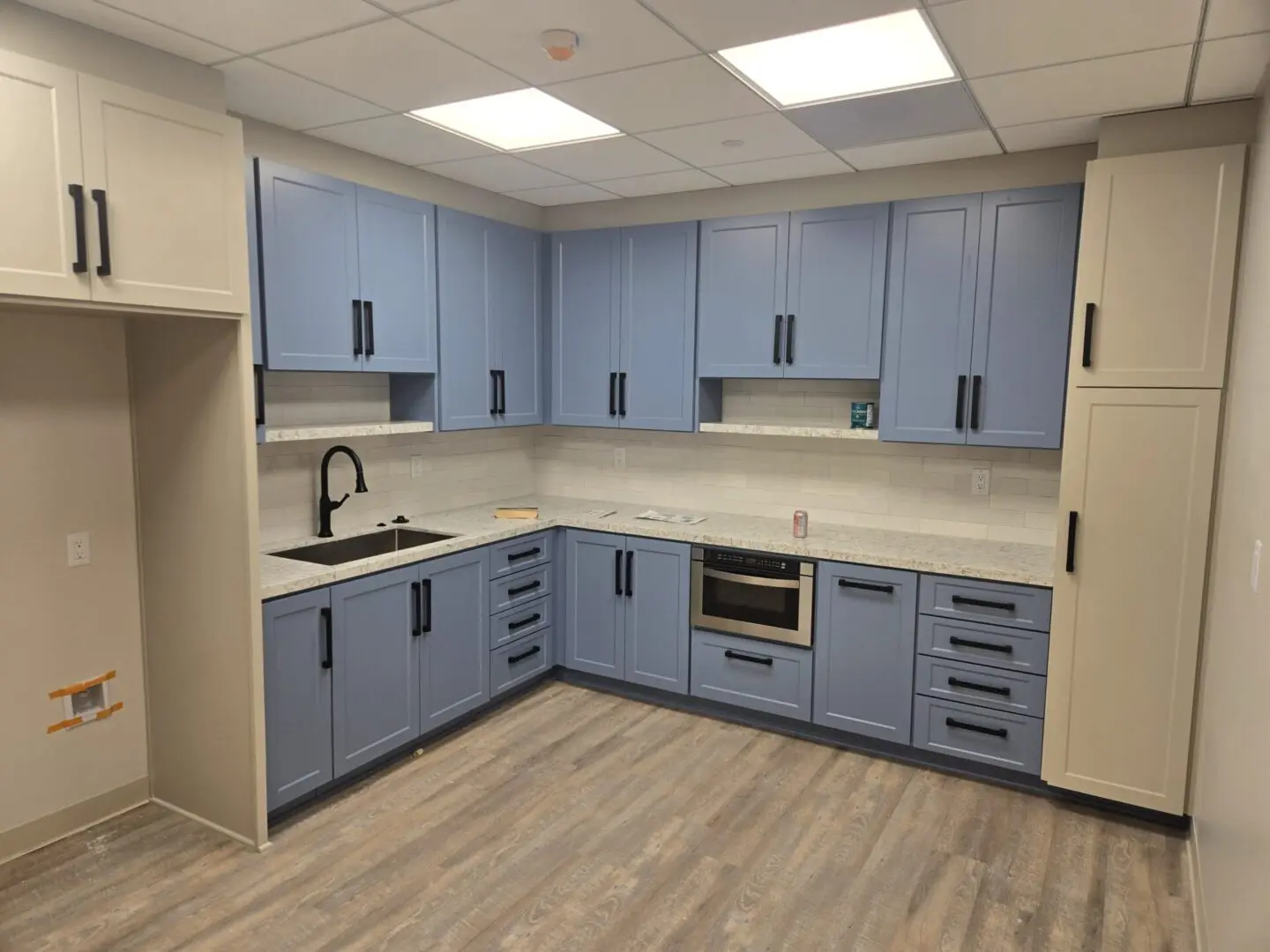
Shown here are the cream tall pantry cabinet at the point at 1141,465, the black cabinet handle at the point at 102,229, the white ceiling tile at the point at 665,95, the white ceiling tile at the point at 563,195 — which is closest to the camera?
the black cabinet handle at the point at 102,229

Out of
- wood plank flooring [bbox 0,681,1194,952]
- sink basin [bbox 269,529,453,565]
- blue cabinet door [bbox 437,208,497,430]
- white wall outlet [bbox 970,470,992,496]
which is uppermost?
blue cabinet door [bbox 437,208,497,430]

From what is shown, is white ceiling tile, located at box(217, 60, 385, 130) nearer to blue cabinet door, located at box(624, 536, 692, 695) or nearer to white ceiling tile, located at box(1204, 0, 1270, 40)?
blue cabinet door, located at box(624, 536, 692, 695)

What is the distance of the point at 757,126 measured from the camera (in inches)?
120

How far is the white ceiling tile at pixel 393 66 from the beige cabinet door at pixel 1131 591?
240 cm

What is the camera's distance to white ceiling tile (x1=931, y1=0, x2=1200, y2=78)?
80.0 inches

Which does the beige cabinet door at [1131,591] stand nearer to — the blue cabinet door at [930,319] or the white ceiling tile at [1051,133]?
the blue cabinet door at [930,319]

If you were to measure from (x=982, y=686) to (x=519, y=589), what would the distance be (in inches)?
85.1

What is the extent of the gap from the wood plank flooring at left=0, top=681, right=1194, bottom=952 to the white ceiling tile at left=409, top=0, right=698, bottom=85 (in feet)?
8.52

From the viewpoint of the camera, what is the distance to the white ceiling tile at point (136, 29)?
2146mm

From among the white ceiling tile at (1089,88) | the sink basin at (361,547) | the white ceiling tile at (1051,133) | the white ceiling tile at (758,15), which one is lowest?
the sink basin at (361,547)

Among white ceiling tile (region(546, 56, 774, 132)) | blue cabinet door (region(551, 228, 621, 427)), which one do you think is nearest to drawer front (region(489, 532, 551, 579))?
blue cabinet door (region(551, 228, 621, 427))

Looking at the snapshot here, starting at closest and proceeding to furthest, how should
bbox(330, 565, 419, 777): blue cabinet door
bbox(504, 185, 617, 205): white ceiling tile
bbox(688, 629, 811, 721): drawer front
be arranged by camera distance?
bbox(330, 565, 419, 777): blue cabinet door, bbox(688, 629, 811, 721): drawer front, bbox(504, 185, 617, 205): white ceiling tile

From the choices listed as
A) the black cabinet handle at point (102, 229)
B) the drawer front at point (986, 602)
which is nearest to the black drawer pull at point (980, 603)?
the drawer front at point (986, 602)

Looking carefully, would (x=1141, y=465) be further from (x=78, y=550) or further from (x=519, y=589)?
(x=78, y=550)
